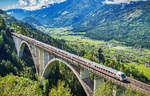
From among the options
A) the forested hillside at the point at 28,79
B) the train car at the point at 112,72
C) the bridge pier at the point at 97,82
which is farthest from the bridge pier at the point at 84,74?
the forested hillside at the point at 28,79

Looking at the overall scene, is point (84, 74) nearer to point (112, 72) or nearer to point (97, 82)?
point (97, 82)

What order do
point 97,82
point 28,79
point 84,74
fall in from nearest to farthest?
point 97,82 → point 84,74 → point 28,79

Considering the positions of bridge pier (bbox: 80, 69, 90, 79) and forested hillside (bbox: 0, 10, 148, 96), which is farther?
bridge pier (bbox: 80, 69, 90, 79)

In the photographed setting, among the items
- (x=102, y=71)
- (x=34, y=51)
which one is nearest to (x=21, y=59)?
(x=34, y=51)

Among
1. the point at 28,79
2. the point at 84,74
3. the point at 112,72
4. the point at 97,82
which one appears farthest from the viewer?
the point at 28,79

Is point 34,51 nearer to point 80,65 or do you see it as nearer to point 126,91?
point 80,65

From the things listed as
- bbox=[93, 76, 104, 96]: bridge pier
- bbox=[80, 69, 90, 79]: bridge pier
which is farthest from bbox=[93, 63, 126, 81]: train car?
bbox=[80, 69, 90, 79]: bridge pier

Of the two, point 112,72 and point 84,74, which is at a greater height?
point 112,72

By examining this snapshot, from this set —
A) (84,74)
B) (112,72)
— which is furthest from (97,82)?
(84,74)

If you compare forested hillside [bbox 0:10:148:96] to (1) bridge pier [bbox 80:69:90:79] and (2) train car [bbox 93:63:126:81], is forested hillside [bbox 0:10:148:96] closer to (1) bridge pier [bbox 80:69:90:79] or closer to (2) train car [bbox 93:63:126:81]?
(2) train car [bbox 93:63:126:81]

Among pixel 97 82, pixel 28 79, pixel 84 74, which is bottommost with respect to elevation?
pixel 28 79

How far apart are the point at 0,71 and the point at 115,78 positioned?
54371 mm

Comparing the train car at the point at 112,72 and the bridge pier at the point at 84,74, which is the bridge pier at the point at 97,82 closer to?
the train car at the point at 112,72

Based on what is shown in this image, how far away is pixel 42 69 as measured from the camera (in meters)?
60.5
